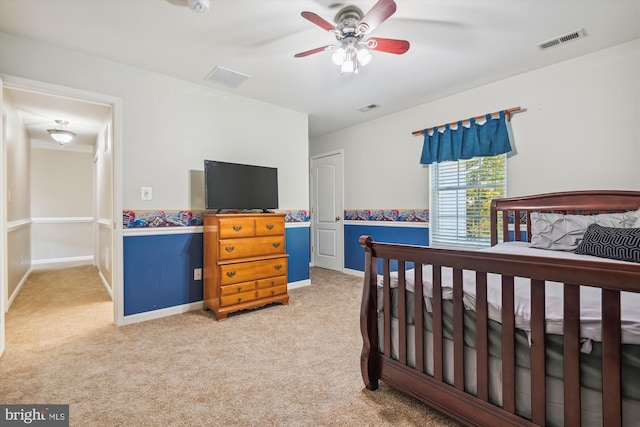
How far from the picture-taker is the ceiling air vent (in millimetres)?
2342

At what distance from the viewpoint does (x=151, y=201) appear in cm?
296

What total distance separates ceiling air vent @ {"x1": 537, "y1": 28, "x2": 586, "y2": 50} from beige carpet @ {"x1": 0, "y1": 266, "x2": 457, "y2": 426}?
284cm

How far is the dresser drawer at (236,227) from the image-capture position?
2.90 meters

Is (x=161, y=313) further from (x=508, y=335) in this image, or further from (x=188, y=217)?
(x=508, y=335)

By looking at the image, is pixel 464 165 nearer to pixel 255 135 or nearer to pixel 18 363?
pixel 255 135

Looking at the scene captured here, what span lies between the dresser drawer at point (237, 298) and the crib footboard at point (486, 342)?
5.38 ft

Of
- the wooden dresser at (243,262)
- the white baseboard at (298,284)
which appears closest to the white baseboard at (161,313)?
the wooden dresser at (243,262)

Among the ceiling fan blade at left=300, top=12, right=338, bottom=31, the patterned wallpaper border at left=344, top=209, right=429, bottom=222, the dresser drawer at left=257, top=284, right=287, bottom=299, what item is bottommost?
the dresser drawer at left=257, top=284, right=287, bottom=299

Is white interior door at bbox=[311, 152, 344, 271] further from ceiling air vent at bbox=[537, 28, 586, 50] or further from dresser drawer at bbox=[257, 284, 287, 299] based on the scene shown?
ceiling air vent at bbox=[537, 28, 586, 50]

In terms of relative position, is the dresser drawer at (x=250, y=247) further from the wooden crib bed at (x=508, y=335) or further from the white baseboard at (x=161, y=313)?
the wooden crib bed at (x=508, y=335)

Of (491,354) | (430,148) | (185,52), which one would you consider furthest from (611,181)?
(185,52)

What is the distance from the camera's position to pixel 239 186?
3.26 metres

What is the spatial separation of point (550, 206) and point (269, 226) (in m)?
2.62

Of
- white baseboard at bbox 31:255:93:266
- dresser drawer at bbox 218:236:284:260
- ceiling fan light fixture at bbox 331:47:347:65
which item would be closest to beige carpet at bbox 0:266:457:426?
dresser drawer at bbox 218:236:284:260
